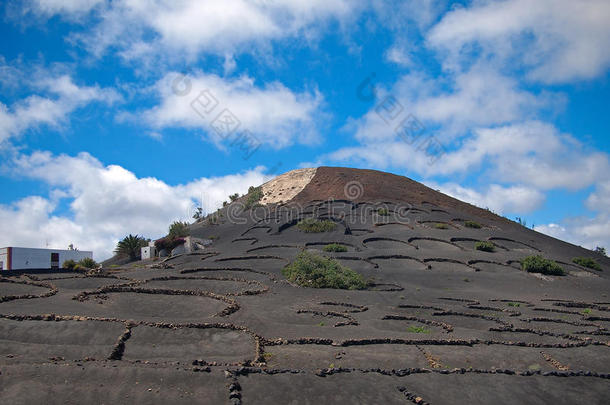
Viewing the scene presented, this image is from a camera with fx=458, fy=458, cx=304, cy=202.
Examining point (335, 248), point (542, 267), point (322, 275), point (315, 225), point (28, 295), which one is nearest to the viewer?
point (28, 295)

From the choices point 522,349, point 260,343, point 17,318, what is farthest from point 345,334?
point 17,318

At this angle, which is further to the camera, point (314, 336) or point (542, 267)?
point (542, 267)

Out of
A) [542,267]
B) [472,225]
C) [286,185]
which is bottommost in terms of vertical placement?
[542,267]

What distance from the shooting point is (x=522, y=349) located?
49.9ft

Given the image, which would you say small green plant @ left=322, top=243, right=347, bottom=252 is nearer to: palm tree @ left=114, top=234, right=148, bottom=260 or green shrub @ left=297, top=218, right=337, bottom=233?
green shrub @ left=297, top=218, right=337, bottom=233

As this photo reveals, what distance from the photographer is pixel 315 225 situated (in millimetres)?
51906

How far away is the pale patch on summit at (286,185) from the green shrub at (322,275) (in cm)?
3798

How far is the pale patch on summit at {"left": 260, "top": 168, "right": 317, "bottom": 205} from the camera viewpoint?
7112 cm

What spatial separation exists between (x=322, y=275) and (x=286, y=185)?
4823 cm

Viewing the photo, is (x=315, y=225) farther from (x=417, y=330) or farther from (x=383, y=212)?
(x=417, y=330)

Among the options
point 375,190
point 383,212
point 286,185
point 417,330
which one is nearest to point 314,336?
point 417,330

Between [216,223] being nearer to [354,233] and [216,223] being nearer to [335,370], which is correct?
[354,233]

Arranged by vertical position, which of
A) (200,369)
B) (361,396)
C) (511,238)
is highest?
(511,238)

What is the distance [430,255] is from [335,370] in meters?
29.0
